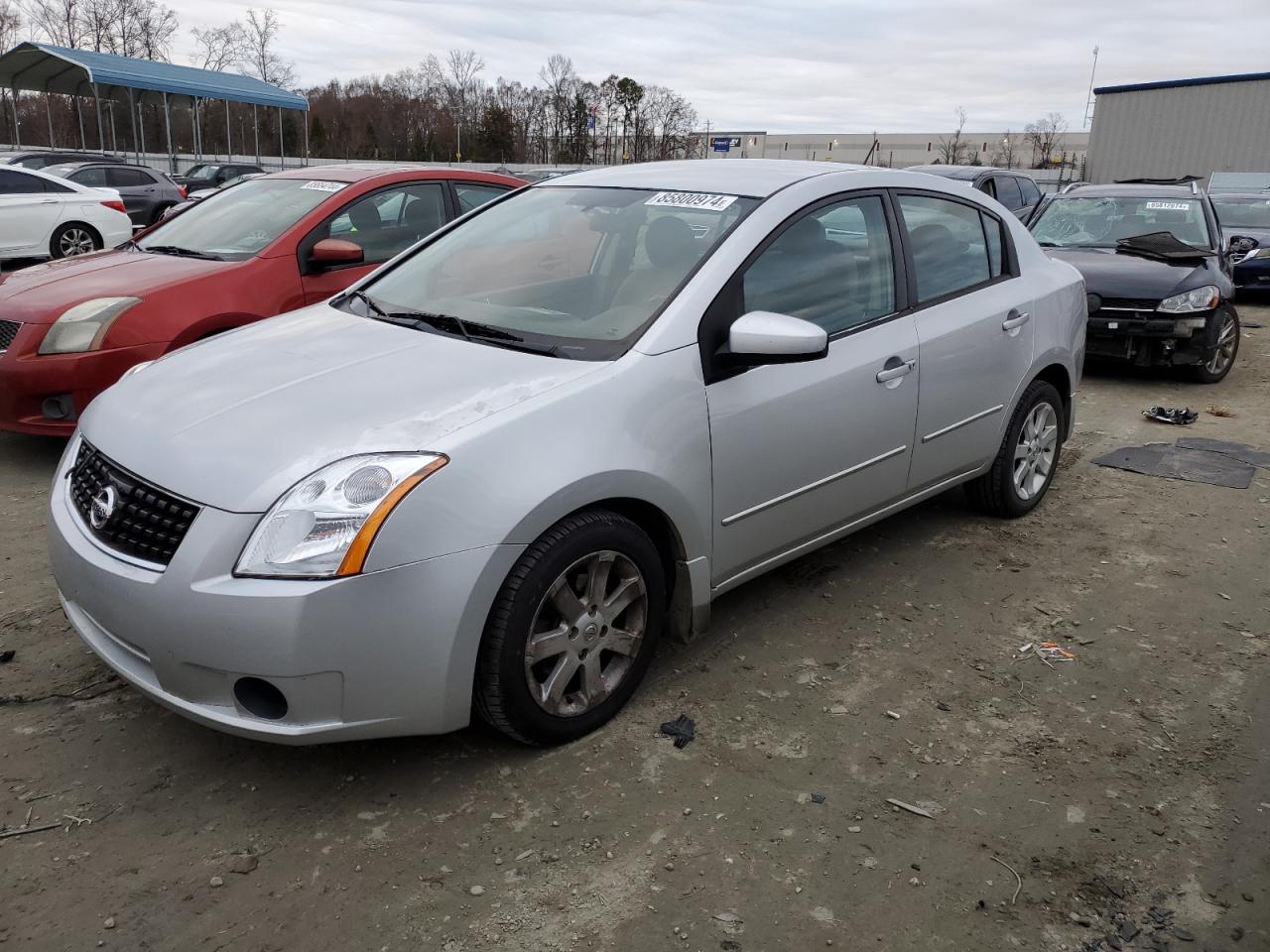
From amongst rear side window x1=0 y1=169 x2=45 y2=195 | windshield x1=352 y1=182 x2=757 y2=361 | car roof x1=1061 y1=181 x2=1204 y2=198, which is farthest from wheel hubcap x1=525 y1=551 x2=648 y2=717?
rear side window x1=0 y1=169 x2=45 y2=195

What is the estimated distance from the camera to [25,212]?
12820 mm

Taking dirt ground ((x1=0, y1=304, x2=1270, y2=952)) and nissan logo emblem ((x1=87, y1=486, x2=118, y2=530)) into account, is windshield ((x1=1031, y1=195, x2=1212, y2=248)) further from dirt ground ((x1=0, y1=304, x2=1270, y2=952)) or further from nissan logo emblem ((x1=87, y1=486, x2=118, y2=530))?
nissan logo emblem ((x1=87, y1=486, x2=118, y2=530))

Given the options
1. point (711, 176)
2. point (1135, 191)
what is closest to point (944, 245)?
point (711, 176)

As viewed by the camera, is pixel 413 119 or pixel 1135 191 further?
pixel 413 119

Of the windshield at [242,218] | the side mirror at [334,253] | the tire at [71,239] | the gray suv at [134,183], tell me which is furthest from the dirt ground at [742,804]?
the gray suv at [134,183]

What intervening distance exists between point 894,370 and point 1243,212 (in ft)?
43.0

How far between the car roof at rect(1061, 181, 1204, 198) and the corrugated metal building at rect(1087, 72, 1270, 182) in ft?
80.4

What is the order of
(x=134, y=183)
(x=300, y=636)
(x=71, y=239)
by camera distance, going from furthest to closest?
(x=134, y=183) → (x=71, y=239) → (x=300, y=636)

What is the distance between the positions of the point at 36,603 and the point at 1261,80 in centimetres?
3492

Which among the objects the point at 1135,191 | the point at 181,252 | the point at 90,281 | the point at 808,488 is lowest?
the point at 808,488

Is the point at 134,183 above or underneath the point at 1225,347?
above

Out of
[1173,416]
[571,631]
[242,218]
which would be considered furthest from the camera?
[1173,416]

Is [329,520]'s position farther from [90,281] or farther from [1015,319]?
[90,281]

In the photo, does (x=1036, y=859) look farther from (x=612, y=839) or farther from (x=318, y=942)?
(x=318, y=942)
